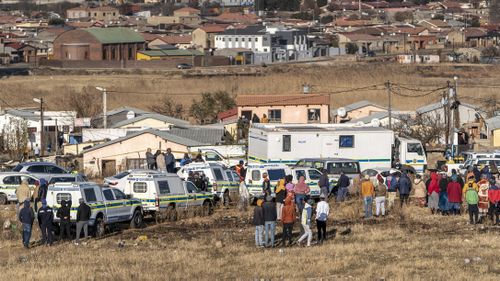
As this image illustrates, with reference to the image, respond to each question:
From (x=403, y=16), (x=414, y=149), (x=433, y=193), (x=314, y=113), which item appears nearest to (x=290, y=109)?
(x=314, y=113)

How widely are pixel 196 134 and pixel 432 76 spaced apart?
51.4 meters

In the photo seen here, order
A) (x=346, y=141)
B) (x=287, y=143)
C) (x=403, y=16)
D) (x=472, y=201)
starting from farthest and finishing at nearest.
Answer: (x=403, y=16)
(x=346, y=141)
(x=287, y=143)
(x=472, y=201)

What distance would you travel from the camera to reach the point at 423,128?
161ft

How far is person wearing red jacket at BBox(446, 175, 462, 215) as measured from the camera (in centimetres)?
2803

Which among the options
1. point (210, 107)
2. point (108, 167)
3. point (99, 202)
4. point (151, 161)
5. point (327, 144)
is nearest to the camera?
point (99, 202)

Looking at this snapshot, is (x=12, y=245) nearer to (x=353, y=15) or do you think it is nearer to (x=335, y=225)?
(x=335, y=225)

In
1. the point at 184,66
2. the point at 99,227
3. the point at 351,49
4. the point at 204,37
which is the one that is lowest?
the point at 99,227

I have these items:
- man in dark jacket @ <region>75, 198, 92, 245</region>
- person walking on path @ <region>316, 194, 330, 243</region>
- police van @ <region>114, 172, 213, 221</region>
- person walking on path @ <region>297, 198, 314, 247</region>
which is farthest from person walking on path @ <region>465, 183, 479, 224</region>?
man in dark jacket @ <region>75, 198, 92, 245</region>

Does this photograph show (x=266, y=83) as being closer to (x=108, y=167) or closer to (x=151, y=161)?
(x=108, y=167)

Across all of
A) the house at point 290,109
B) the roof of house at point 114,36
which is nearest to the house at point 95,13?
the roof of house at point 114,36

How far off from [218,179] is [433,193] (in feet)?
20.6

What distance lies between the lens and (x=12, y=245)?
2594 centimetres

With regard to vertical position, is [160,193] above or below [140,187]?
below

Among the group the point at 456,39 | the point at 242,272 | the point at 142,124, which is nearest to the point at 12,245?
the point at 242,272
